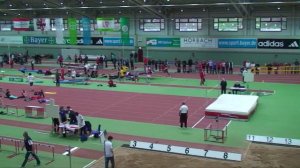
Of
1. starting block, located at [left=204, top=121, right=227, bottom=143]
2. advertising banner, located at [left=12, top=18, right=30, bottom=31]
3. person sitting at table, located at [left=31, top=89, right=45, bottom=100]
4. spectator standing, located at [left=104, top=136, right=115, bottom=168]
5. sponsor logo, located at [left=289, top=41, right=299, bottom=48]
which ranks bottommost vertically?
starting block, located at [left=204, top=121, right=227, bottom=143]

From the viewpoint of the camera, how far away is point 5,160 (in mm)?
16531

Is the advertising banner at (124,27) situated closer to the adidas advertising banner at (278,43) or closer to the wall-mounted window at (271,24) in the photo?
the adidas advertising banner at (278,43)

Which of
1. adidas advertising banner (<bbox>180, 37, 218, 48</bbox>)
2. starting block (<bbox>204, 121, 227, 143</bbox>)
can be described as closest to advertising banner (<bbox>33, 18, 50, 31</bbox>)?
adidas advertising banner (<bbox>180, 37, 218, 48</bbox>)

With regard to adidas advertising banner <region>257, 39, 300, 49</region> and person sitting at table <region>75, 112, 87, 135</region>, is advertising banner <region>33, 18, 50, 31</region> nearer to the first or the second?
adidas advertising banner <region>257, 39, 300, 49</region>

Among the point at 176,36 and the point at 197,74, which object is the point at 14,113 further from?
the point at 176,36

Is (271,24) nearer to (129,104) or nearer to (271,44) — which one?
(271,44)

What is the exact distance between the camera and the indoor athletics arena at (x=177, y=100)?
16.6 meters

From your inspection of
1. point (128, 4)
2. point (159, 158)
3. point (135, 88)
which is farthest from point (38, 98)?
point (128, 4)

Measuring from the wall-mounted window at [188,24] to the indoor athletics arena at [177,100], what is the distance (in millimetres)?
126

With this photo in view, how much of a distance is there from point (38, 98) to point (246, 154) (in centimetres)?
1869

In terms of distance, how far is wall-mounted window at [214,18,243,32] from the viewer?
45.2 m

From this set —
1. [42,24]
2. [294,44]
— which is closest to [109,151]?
[294,44]

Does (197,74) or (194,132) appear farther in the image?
(197,74)

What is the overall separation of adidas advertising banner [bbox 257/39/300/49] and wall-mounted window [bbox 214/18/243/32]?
11.2ft
